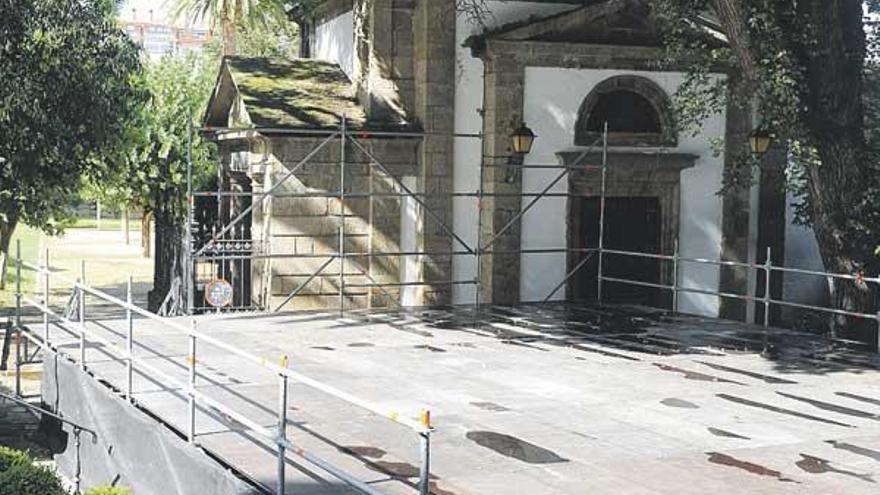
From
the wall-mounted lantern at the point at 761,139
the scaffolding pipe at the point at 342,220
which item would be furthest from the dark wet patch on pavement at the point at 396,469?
the wall-mounted lantern at the point at 761,139

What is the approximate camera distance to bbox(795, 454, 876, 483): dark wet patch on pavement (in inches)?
328

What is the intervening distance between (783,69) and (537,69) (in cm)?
434

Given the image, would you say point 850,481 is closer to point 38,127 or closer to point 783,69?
point 783,69

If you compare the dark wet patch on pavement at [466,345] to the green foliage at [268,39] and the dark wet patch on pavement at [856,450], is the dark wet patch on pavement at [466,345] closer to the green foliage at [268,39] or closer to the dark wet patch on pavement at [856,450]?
the dark wet patch on pavement at [856,450]

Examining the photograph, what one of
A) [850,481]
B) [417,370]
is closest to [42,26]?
[417,370]

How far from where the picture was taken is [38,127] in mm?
17609

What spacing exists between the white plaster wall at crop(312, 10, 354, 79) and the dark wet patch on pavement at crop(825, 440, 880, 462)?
1149 centimetres

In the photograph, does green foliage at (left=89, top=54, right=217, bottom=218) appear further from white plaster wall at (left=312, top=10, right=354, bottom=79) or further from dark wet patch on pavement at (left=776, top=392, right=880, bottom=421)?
dark wet patch on pavement at (left=776, top=392, right=880, bottom=421)

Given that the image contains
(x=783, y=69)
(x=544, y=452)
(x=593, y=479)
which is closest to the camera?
(x=593, y=479)

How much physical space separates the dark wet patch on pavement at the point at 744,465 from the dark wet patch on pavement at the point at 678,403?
5.74 ft

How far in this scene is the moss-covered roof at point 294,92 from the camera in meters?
17.3

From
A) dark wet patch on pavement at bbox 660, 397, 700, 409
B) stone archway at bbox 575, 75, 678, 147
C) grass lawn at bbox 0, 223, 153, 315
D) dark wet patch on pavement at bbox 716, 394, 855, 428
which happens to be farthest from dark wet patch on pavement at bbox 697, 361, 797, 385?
grass lawn at bbox 0, 223, 153, 315

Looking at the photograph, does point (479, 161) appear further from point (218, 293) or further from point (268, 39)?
point (268, 39)

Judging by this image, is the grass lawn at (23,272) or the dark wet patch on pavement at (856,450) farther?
the grass lawn at (23,272)
